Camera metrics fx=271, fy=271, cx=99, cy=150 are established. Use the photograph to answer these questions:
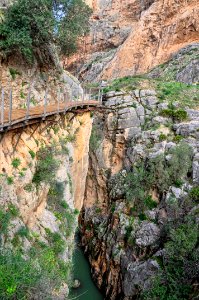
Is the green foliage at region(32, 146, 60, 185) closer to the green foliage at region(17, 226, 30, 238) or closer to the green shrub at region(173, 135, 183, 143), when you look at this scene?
the green foliage at region(17, 226, 30, 238)

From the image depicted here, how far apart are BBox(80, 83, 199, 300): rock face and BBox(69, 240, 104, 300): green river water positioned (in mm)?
542

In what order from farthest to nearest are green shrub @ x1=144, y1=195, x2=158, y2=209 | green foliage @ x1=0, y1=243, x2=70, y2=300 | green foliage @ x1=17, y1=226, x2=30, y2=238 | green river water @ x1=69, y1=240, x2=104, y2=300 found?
1. green shrub @ x1=144, y1=195, x2=158, y2=209
2. green river water @ x1=69, y1=240, x2=104, y2=300
3. green foliage @ x1=17, y1=226, x2=30, y2=238
4. green foliage @ x1=0, y1=243, x2=70, y2=300

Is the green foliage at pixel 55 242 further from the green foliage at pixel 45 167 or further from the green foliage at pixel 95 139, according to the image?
the green foliage at pixel 95 139

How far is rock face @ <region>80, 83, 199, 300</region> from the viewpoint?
1844 centimetres

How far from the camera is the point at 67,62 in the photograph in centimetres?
4500

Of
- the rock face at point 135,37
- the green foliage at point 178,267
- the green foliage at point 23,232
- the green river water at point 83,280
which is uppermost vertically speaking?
the rock face at point 135,37

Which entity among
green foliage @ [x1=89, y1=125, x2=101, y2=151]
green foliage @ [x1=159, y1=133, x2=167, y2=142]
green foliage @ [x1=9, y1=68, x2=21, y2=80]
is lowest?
green foliage @ [x1=89, y1=125, x2=101, y2=151]

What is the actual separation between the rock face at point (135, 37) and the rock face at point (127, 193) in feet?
38.4

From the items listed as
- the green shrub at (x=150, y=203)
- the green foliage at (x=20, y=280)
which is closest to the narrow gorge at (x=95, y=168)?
the green foliage at (x=20, y=280)

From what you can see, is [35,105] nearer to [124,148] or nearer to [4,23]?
[4,23]

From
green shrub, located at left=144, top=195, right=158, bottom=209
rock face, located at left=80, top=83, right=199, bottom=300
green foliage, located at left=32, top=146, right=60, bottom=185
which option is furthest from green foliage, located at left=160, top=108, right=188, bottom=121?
green foliage, located at left=32, top=146, right=60, bottom=185

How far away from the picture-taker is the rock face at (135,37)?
33531mm

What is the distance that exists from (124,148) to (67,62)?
26517 millimetres

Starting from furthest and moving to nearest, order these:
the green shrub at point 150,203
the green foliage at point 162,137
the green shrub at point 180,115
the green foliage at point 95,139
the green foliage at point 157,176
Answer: the green foliage at point 95,139 < the green shrub at point 180,115 < the green foliage at point 162,137 < the green shrub at point 150,203 < the green foliage at point 157,176
